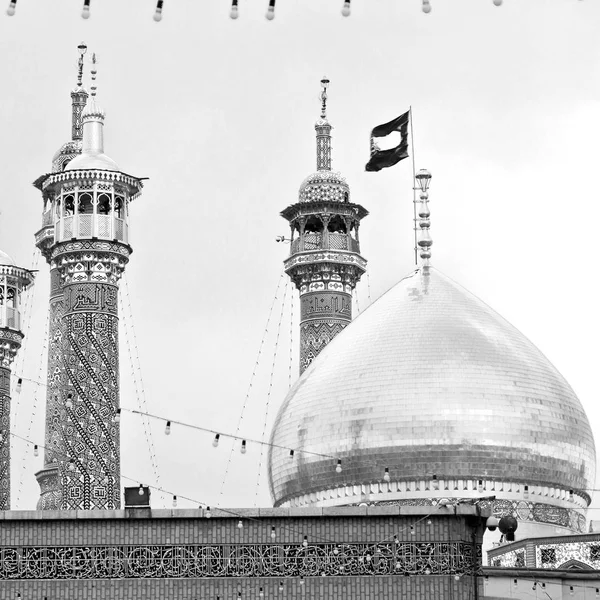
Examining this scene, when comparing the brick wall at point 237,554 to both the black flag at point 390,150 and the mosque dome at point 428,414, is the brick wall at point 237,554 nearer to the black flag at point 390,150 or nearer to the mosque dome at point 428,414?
the mosque dome at point 428,414

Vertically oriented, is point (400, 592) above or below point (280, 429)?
below

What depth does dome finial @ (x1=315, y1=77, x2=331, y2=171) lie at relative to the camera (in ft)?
142

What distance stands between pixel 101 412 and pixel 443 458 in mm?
6956

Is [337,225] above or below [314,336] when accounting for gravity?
above

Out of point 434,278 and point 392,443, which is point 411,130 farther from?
point 392,443

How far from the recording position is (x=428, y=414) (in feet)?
105

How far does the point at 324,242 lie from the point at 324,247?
186mm

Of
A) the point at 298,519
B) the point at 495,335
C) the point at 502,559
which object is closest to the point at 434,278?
the point at 495,335

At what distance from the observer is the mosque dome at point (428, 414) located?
3180 cm

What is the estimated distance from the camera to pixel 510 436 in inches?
1259

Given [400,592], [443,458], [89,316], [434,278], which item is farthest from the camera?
[89,316]

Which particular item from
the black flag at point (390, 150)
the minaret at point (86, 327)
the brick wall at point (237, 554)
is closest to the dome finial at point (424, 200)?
the black flag at point (390, 150)

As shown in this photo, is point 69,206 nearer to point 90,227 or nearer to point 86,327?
point 90,227

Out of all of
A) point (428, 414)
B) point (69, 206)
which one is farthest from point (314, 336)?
point (428, 414)
